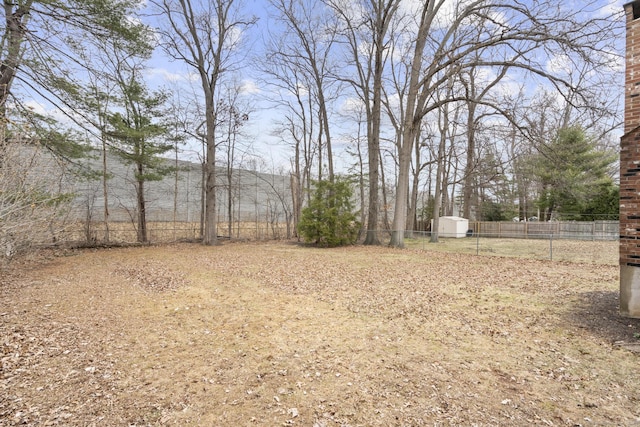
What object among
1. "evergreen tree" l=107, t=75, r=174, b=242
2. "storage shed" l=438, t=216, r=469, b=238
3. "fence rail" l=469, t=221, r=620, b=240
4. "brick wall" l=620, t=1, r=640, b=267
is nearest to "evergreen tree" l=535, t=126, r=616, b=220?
"fence rail" l=469, t=221, r=620, b=240

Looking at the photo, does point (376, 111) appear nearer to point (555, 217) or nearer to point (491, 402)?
point (491, 402)

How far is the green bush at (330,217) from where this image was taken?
609 inches

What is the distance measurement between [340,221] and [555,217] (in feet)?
66.9

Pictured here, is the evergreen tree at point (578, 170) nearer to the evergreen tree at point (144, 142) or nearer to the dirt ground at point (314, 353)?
the dirt ground at point (314, 353)

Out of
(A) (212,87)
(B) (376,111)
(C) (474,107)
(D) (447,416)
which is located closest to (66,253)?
(A) (212,87)

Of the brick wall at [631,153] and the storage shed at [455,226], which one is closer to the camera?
the brick wall at [631,153]

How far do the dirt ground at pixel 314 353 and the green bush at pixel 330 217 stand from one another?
327 inches

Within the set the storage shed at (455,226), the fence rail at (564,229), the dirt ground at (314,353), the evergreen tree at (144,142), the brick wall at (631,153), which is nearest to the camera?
the dirt ground at (314,353)

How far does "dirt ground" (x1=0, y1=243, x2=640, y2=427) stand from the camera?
8.42ft

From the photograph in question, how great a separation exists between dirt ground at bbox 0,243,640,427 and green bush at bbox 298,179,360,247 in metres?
8.30

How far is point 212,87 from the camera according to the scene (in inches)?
629

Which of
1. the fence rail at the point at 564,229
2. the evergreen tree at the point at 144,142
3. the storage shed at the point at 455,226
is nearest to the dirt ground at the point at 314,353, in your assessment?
the evergreen tree at the point at 144,142

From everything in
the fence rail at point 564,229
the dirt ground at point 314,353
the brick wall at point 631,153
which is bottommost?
the dirt ground at point 314,353

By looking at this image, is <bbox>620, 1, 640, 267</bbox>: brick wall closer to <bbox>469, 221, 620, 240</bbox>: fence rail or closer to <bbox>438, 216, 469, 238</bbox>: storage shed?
<bbox>469, 221, 620, 240</bbox>: fence rail
